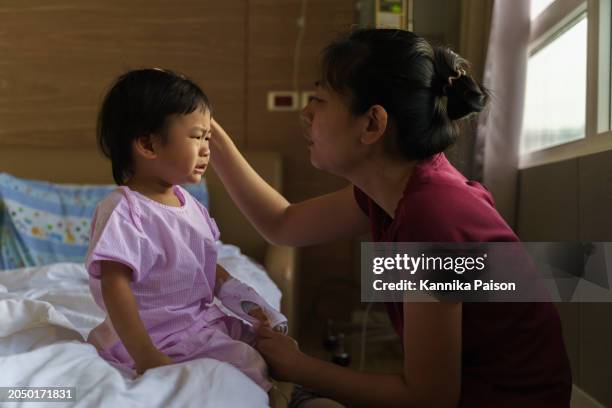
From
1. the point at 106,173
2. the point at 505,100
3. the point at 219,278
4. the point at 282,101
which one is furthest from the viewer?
the point at 282,101

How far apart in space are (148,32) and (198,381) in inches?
92.4

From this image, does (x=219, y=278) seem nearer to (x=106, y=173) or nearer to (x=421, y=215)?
(x=421, y=215)

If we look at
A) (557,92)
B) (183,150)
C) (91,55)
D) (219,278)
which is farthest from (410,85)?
(91,55)

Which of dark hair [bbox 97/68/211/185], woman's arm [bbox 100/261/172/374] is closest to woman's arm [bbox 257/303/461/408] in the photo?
woman's arm [bbox 100/261/172/374]

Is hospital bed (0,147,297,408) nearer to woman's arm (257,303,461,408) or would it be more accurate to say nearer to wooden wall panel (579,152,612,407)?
woman's arm (257,303,461,408)

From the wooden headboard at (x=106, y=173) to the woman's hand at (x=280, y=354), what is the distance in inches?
59.7

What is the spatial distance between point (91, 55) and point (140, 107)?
203cm

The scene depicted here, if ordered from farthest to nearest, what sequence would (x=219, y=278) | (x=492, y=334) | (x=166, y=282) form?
(x=219, y=278) < (x=166, y=282) < (x=492, y=334)

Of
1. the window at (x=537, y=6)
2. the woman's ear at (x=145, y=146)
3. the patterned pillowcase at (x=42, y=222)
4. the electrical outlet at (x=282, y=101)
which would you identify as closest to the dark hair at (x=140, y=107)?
the woman's ear at (x=145, y=146)

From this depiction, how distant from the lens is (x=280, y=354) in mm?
969

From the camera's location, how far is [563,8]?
1.79 metres

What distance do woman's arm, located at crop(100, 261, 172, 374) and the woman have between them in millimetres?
204

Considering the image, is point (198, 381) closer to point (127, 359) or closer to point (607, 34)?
Result: point (127, 359)

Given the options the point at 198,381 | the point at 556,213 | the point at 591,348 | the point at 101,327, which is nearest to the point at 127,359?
the point at 101,327
